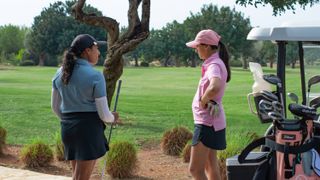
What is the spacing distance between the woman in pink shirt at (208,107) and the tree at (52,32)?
7150cm

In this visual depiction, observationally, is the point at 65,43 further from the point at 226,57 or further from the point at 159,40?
the point at 226,57

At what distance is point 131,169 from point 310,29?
3589mm

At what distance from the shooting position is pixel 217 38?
5188 millimetres

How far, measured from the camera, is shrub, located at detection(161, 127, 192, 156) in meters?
9.14

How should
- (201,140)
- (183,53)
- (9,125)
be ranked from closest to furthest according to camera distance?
(201,140)
(9,125)
(183,53)

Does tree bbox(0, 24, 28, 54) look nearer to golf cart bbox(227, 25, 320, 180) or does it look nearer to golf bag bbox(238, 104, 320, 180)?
golf cart bbox(227, 25, 320, 180)

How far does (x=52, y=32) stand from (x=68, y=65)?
76.9 metres

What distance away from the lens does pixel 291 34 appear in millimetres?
4809

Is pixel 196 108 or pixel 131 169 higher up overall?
pixel 196 108

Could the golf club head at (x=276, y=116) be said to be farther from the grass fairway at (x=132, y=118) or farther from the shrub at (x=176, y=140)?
the shrub at (x=176, y=140)

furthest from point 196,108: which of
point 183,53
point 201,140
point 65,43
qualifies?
point 183,53

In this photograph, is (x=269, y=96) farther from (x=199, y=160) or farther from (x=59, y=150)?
(x=59, y=150)

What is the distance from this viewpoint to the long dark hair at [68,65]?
15.6 ft

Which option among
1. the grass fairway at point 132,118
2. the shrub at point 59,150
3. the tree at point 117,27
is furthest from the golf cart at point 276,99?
the tree at point 117,27
